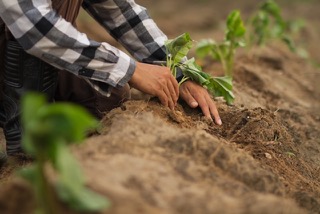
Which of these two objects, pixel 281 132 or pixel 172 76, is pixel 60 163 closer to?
pixel 172 76

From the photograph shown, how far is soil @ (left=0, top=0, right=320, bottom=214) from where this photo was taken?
1766 millimetres

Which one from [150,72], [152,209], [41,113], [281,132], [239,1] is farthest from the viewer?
[239,1]

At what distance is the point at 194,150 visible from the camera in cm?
216

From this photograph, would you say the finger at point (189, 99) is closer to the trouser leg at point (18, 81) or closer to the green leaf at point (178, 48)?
the green leaf at point (178, 48)

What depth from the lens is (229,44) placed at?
416 centimetres

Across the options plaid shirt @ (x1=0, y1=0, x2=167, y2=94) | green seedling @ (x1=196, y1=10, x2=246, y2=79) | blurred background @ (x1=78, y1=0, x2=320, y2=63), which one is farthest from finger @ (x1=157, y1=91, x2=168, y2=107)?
blurred background @ (x1=78, y1=0, x2=320, y2=63)

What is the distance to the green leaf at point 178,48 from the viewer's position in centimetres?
295

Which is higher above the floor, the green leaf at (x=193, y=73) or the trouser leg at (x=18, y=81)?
the green leaf at (x=193, y=73)

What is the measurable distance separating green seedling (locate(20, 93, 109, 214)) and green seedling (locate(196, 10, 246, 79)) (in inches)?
99.0

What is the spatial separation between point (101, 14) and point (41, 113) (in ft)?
5.52

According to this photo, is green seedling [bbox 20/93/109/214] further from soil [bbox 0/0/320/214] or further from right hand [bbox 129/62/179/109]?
right hand [bbox 129/62/179/109]

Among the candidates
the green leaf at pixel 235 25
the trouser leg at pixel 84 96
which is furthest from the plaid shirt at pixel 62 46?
the green leaf at pixel 235 25

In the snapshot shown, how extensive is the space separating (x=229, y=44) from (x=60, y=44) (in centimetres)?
185

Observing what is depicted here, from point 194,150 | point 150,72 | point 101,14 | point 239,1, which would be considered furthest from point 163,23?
point 194,150
